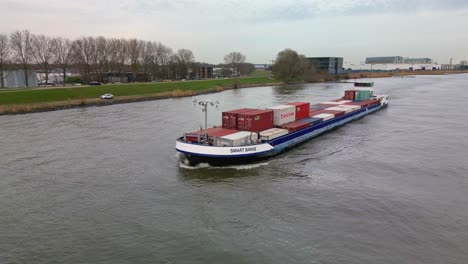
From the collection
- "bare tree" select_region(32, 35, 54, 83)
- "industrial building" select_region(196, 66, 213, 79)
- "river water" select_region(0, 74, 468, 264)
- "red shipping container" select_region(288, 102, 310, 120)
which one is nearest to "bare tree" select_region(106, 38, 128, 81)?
"bare tree" select_region(32, 35, 54, 83)

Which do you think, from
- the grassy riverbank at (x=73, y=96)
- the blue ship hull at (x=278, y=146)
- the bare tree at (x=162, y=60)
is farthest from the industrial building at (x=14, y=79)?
the blue ship hull at (x=278, y=146)

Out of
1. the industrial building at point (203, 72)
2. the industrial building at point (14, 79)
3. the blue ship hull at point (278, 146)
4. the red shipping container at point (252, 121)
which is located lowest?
the blue ship hull at point (278, 146)

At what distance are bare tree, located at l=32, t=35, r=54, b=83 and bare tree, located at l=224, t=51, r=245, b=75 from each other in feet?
365

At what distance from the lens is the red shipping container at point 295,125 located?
35906mm

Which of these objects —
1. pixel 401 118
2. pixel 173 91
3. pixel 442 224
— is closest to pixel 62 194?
pixel 442 224

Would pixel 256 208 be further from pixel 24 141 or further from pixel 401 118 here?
pixel 401 118

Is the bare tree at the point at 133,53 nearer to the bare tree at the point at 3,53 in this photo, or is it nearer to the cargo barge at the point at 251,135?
the bare tree at the point at 3,53

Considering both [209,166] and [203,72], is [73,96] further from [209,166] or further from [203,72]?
[203,72]

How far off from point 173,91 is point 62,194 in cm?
7049

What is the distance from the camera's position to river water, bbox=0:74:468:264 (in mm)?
16344

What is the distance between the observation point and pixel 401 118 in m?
54.8

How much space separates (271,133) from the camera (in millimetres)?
32500

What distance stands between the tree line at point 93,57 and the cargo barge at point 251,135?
7526cm

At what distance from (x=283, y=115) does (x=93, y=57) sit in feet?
274
